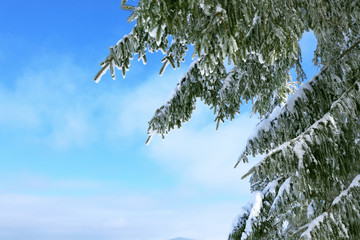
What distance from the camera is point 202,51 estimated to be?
2768 mm

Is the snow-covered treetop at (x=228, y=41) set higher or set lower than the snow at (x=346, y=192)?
higher

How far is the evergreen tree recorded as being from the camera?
278cm

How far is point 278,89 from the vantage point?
5648 millimetres

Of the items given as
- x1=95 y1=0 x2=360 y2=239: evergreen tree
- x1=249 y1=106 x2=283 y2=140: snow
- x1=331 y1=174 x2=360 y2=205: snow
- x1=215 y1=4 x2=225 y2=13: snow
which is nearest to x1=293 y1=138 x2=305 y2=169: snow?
x1=95 y1=0 x2=360 y2=239: evergreen tree

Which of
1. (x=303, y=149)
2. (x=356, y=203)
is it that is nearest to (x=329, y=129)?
(x=303, y=149)

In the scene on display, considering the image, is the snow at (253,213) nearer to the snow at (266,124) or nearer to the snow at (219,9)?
the snow at (266,124)

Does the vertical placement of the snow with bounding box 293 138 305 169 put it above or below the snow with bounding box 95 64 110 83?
below

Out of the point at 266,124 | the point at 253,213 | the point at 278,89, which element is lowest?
the point at 253,213

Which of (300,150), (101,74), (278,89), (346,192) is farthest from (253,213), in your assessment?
(101,74)

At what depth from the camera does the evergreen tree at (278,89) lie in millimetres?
2779

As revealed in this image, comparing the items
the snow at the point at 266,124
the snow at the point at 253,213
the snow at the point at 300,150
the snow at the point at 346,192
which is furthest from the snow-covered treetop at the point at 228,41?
the snow at the point at 253,213

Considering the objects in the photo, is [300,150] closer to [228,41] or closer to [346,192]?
[346,192]

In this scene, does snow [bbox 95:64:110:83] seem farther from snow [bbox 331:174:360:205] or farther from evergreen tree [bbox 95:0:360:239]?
snow [bbox 331:174:360:205]

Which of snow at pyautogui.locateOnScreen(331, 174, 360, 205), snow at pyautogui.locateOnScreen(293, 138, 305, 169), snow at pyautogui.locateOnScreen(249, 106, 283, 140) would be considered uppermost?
snow at pyautogui.locateOnScreen(249, 106, 283, 140)
